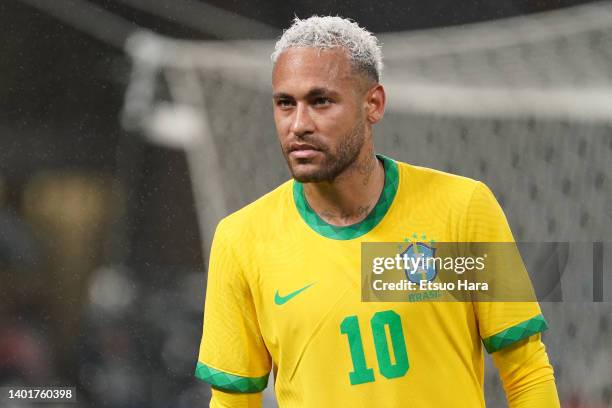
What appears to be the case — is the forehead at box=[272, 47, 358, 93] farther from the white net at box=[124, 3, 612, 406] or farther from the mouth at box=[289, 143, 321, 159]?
the white net at box=[124, 3, 612, 406]

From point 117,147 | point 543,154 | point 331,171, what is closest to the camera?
point 331,171

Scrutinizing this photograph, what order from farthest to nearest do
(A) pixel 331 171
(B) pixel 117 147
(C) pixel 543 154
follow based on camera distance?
(B) pixel 117 147, (C) pixel 543 154, (A) pixel 331 171

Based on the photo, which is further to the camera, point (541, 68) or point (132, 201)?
point (132, 201)

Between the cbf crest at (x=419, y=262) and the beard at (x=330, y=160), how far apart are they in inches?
5.4

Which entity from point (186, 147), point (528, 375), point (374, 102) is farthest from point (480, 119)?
point (528, 375)

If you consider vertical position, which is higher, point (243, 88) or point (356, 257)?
point (243, 88)

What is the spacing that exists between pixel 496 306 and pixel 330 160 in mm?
272

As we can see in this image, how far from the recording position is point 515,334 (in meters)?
1.23

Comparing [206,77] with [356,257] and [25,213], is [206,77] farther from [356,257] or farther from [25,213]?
[356,257]

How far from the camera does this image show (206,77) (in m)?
2.18

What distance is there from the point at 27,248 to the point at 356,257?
1.16 meters

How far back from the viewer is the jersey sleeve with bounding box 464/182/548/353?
4.06 feet

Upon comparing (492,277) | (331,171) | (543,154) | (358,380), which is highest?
(543,154)

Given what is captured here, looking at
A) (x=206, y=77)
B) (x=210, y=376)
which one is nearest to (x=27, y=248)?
(x=206, y=77)
